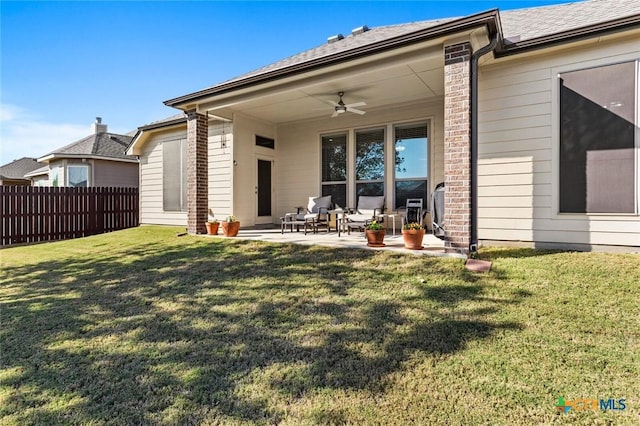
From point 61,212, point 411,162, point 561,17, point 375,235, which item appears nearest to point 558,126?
point 561,17

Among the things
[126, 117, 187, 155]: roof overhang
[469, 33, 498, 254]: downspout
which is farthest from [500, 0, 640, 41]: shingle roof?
[126, 117, 187, 155]: roof overhang

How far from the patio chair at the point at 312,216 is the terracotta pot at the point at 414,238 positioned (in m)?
2.83

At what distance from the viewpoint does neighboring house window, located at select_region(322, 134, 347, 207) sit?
8.96 meters

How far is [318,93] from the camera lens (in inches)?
283

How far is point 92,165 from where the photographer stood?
13945 millimetres

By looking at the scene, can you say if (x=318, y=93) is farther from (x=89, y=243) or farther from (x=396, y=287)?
(x=89, y=243)

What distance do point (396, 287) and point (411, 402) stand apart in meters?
1.83

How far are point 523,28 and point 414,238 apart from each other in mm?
4306

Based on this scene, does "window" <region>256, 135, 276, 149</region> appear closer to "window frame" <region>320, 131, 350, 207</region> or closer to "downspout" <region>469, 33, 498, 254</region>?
"window frame" <region>320, 131, 350, 207</region>

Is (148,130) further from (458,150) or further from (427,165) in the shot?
(458,150)

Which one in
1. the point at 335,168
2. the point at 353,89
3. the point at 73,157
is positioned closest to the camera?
the point at 353,89

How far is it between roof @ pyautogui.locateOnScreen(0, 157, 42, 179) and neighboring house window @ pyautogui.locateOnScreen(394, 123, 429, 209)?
84.1 feet

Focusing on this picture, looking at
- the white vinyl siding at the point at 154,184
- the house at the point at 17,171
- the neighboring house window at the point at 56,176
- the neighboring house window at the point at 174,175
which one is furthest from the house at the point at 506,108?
the house at the point at 17,171

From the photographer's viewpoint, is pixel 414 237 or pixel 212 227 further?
pixel 212 227
